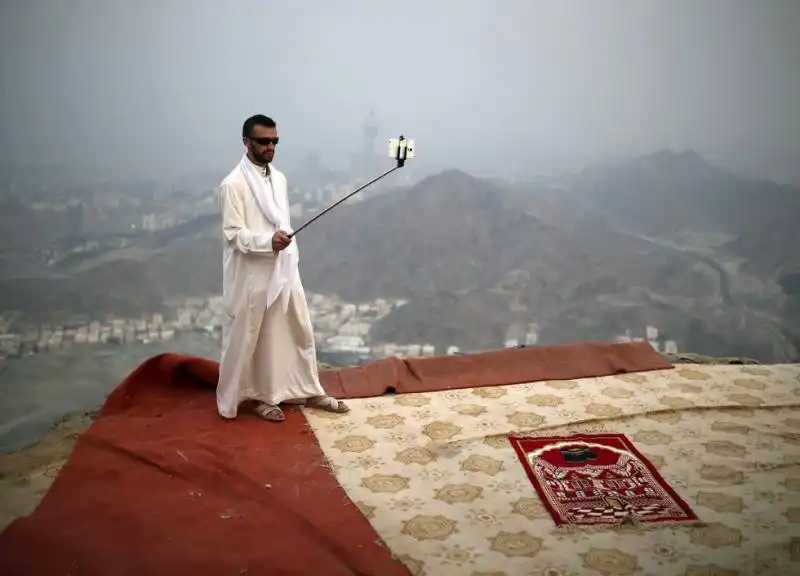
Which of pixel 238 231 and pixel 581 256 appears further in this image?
pixel 581 256

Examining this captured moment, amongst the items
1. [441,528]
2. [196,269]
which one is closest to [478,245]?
[196,269]

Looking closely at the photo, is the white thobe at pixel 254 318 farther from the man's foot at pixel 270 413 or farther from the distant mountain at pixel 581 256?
the distant mountain at pixel 581 256

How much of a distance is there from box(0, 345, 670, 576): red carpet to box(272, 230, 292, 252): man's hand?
0.86m

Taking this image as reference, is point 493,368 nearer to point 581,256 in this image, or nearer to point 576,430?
point 576,430

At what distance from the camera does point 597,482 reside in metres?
3.08

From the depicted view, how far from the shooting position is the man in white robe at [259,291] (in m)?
3.60

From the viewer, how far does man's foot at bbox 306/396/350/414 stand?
386 centimetres

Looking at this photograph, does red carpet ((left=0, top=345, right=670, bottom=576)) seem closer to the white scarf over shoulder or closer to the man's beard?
the white scarf over shoulder

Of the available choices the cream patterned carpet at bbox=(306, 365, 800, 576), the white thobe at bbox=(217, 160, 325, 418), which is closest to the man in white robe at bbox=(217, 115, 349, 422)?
the white thobe at bbox=(217, 160, 325, 418)

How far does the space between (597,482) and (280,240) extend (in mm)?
1727

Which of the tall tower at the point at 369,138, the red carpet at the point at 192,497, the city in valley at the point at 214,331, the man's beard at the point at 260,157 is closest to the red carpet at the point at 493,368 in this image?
the red carpet at the point at 192,497

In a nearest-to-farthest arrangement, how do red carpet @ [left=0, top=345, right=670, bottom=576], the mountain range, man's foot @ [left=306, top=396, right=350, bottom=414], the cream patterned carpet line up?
red carpet @ [left=0, top=345, right=670, bottom=576]
the cream patterned carpet
man's foot @ [left=306, top=396, right=350, bottom=414]
the mountain range

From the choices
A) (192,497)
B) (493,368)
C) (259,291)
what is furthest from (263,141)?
(493,368)

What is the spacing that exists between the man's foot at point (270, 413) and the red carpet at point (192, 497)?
0.15 ft
